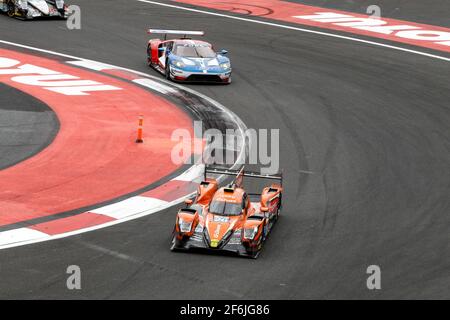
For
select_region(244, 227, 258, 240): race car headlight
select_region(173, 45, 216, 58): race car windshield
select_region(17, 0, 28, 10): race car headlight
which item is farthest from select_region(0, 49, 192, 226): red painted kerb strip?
select_region(17, 0, 28, 10): race car headlight

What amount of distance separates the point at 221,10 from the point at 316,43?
860 cm

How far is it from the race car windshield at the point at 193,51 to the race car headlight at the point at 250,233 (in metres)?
19.2

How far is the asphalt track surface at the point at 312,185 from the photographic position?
20125mm

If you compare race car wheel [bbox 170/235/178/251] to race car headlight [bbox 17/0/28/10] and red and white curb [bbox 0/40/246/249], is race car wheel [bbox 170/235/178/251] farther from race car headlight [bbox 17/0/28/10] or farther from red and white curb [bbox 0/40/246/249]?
race car headlight [bbox 17/0/28/10]

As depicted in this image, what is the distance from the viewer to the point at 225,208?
22.9 metres

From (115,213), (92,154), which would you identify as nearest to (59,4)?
(92,154)

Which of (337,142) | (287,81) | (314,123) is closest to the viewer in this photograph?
(337,142)

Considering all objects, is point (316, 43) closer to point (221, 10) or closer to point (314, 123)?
point (221, 10)

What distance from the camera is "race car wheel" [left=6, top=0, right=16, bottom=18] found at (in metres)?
49.6

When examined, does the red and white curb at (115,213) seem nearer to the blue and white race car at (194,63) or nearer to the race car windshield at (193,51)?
the blue and white race car at (194,63)

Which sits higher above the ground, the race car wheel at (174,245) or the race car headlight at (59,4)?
the race car headlight at (59,4)

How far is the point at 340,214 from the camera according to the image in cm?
2491

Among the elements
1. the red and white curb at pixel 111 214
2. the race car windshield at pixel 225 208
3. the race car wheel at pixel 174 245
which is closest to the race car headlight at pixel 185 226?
the race car wheel at pixel 174 245
